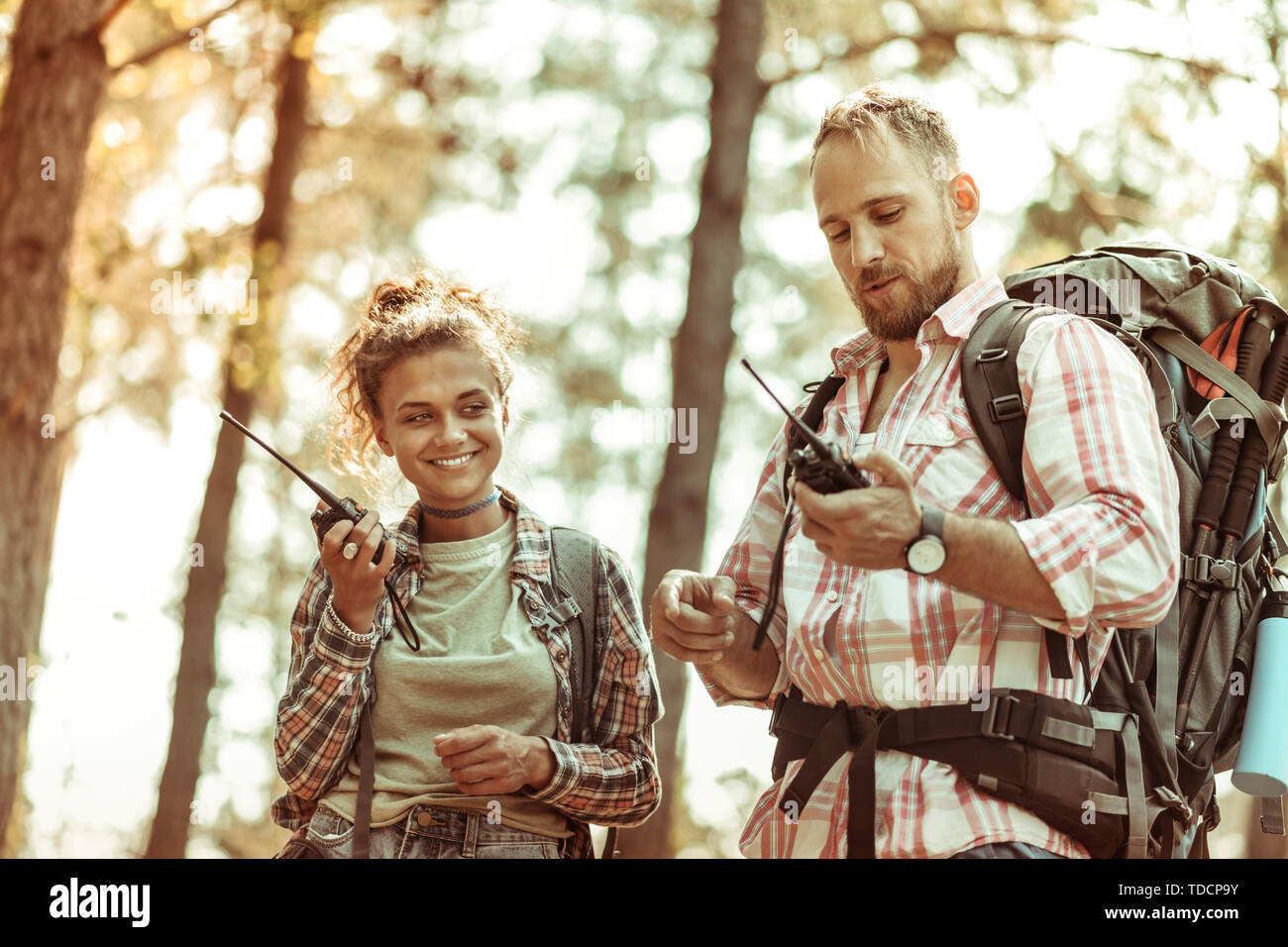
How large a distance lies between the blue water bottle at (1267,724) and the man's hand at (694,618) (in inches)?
49.0

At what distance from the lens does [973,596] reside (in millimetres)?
2898

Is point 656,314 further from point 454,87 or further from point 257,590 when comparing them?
point 257,590

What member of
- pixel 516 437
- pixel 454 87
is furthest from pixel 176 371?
pixel 516 437

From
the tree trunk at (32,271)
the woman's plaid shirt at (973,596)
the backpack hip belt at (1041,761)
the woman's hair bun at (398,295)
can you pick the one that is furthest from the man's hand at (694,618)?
the tree trunk at (32,271)

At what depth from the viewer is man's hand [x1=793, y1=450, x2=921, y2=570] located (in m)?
2.66

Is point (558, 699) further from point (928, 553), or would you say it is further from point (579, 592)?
point (928, 553)

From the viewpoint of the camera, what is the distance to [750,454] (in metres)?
16.1

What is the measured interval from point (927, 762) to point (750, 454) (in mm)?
13228

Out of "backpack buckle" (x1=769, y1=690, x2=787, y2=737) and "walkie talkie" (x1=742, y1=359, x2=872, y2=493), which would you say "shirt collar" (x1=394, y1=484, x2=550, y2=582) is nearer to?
"backpack buckle" (x1=769, y1=690, x2=787, y2=737)

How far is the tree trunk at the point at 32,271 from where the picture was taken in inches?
267

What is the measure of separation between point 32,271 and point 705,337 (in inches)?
149

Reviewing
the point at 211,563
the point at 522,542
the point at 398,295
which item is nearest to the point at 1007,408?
the point at 522,542

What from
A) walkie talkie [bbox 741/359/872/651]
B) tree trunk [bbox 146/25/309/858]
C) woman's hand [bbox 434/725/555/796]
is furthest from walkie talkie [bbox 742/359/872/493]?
tree trunk [bbox 146/25/309/858]

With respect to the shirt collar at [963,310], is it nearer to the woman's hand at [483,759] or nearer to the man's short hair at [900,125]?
the man's short hair at [900,125]
